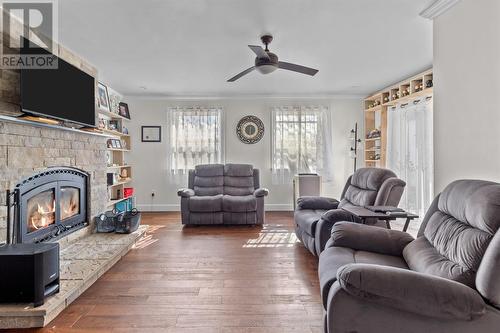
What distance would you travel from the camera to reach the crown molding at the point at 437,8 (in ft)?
8.03

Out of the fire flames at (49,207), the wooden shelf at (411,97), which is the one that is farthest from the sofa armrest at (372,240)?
the wooden shelf at (411,97)

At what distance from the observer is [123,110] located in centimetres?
573

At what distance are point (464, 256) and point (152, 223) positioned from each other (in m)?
4.48

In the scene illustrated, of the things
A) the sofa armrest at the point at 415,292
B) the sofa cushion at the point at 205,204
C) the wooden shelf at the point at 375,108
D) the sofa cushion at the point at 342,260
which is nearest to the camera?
the sofa armrest at the point at 415,292

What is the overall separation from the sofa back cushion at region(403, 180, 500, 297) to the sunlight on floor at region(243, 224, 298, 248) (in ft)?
6.56

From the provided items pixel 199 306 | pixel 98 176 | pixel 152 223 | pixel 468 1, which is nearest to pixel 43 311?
pixel 199 306

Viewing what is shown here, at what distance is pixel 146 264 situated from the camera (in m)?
3.06

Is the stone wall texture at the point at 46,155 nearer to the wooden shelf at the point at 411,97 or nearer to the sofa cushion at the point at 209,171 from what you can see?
the sofa cushion at the point at 209,171

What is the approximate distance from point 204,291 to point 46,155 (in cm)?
207

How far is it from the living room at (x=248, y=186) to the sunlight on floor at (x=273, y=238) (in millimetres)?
42

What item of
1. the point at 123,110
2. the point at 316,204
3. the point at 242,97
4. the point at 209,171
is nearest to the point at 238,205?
the point at 209,171

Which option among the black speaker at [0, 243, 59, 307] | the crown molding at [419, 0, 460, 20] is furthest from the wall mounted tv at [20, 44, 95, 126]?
the crown molding at [419, 0, 460, 20]

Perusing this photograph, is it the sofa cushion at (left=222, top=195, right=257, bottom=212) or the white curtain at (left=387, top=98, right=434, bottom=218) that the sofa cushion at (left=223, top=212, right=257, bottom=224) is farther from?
the white curtain at (left=387, top=98, right=434, bottom=218)

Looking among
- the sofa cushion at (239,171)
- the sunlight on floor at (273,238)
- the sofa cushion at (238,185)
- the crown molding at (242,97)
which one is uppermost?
the crown molding at (242,97)
